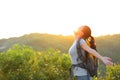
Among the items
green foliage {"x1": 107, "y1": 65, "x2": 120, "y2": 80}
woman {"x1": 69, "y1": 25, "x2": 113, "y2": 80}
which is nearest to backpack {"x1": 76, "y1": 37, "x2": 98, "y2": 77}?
woman {"x1": 69, "y1": 25, "x2": 113, "y2": 80}

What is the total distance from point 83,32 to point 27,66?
3.55m

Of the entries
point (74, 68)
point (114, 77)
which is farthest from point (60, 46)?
point (74, 68)

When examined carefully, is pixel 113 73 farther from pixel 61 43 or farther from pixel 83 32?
pixel 61 43

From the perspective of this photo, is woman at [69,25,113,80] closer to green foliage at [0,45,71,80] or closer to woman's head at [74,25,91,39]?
woman's head at [74,25,91,39]

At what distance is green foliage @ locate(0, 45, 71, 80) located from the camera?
33.0ft

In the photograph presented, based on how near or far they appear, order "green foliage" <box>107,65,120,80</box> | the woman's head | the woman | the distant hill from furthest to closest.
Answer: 1. the distant hill
2. "green foliage" <box>107,65,120,80</box>
3. the woman's head
4. the woman

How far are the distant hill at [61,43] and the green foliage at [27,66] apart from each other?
67.0ft

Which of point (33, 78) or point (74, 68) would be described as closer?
point (74, 68)

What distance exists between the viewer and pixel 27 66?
10172 mm

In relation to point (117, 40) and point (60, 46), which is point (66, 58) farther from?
point (117, 40)

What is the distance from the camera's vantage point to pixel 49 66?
10469 millimetres

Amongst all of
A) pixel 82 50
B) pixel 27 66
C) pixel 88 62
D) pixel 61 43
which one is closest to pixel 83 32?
pixel 82 50

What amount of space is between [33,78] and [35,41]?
81.5 feet

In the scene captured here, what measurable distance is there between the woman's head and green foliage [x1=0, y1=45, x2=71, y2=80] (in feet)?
11.0
